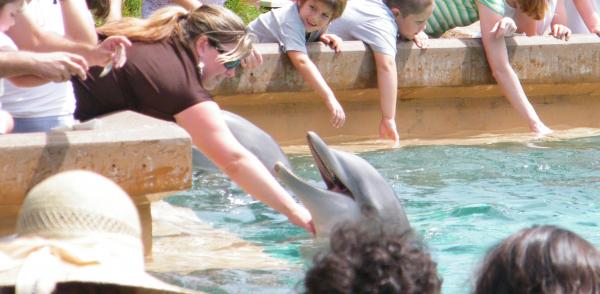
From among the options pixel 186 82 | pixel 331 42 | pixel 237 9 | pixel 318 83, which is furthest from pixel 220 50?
pixel 237 9

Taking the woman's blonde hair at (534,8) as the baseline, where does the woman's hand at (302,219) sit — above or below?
below

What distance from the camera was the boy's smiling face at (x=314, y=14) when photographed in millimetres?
8212

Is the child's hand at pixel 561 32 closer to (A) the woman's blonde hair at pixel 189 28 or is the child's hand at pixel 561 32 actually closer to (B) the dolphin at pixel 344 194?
(B) the dolphin at pixel 344 194

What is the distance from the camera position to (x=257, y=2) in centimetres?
1229

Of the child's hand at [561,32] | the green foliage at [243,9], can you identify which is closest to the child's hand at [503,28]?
the child's hand at [561,32]

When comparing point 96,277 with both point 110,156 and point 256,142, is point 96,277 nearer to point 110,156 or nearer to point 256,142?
point 110,156

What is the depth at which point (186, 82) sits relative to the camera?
5691 mm

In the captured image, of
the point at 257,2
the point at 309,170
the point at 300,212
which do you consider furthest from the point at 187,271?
the point at 257,2

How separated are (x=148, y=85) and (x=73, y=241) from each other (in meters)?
3.11

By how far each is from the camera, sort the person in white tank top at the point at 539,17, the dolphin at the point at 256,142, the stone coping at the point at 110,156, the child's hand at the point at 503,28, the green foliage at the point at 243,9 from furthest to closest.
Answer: the green foliage at the point at 243,9
the person in white tank top at the point at 539,17
the child's hand at the point at 503,28
the dolphin at the point at 256,142
the stone coping at the point at 110,156

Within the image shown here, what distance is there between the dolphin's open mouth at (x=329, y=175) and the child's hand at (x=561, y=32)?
153 inches

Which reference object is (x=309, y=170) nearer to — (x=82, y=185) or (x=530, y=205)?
(x=530, y=205)

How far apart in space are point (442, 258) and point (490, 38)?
3425 mm

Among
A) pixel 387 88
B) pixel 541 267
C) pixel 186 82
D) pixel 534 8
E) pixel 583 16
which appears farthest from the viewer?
pixel 583 16
